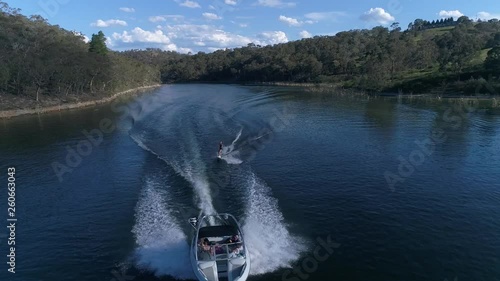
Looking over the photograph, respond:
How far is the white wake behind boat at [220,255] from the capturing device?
23047mm

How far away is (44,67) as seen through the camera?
98375 millimetres

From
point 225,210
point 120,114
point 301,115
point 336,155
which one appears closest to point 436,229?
point 225,210

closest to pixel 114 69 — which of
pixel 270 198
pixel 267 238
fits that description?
pixel 270 198

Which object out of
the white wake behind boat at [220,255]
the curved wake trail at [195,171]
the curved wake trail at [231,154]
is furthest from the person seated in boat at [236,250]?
the curved wake trail at [231,154]

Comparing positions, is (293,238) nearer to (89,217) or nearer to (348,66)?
(89,217)

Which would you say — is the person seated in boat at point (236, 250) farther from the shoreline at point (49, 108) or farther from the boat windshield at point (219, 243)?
the shoreline at point (49, 108)

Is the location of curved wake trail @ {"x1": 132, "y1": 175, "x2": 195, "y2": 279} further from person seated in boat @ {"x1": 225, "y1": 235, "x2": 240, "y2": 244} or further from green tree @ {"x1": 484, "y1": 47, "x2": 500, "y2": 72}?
green tree @ {"x1": 484, "y1": 47, "x2": 500, "y2": 72}

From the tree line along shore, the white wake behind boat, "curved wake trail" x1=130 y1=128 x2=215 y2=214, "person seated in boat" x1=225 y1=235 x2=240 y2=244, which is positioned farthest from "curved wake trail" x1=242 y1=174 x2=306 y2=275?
the tree line along shore

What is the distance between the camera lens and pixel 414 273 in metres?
24.9

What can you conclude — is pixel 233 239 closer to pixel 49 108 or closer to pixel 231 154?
pixel 231 154

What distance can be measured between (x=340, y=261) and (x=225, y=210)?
12430mm

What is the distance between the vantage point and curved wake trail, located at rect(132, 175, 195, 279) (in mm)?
25750

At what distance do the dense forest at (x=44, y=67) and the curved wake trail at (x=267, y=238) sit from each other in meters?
86.7

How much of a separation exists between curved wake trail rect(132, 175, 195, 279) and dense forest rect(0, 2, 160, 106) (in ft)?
260
